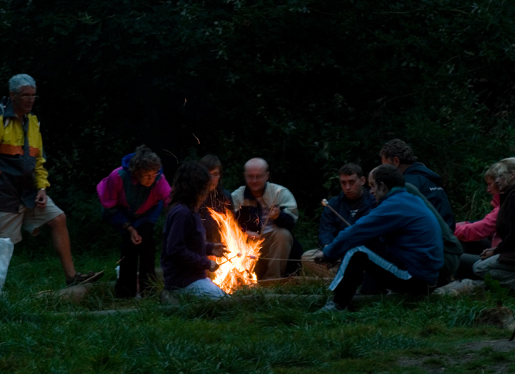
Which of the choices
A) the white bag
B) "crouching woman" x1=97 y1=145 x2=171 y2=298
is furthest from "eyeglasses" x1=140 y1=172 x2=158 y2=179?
the white bag

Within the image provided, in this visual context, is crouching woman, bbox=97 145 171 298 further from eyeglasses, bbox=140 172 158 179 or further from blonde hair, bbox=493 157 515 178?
blonde hair, bbox=493 157 515 178

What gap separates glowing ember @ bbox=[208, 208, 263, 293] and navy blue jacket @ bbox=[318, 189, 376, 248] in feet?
2.26

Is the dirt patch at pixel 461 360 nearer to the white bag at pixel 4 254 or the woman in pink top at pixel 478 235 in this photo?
the woman in pink top at pixel 478 235

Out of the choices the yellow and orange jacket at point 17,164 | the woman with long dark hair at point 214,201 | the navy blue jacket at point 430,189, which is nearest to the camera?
the yellow and orange jacket at point 17,164

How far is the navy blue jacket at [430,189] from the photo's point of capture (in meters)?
9.09

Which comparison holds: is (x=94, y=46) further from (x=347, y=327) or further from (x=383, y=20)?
(x=347, y=327)

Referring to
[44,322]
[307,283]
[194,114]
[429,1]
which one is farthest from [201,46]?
[44,322]

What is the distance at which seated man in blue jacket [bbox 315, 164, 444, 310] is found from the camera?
7719mm

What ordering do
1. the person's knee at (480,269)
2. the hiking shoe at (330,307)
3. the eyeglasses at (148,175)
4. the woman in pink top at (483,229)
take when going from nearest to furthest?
the hiking shoe at (330,307) < the person's knee at (480,269) < the eyeglasses at (148,175) < the woman in pink top at (483,229)

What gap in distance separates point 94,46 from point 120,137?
1.84 metres

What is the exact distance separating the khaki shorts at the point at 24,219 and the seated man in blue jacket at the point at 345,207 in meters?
2.66

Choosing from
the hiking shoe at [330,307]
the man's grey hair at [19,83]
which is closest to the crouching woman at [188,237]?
the hiking shoe at [330,307]

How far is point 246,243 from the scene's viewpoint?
937cm

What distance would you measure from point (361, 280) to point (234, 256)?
1.69 meters
